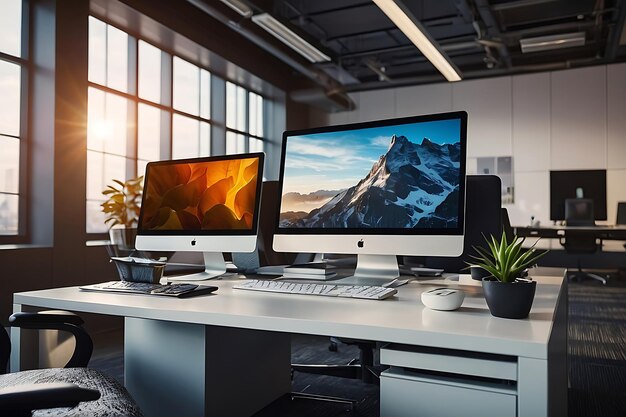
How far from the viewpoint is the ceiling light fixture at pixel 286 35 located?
5169 millimetres

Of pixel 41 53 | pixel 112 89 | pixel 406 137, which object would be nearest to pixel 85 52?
pixel 41 53

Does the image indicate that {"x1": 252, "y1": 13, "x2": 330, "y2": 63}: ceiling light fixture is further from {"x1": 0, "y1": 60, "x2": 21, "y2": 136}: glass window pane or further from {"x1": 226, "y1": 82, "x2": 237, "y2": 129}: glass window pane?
→ {"x1": 0, "y1": 60, "x2": 21, "y2": 136}: glass window pane

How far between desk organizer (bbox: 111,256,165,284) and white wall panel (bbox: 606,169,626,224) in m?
7.95

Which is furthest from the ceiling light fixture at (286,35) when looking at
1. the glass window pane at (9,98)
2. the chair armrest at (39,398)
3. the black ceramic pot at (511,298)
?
the chair armrest at (39,398)

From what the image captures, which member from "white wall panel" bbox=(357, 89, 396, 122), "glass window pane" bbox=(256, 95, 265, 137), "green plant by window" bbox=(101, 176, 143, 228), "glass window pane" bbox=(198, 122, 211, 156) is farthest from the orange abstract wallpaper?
"white wall panel" bbox=(357, 89, 396, 122)

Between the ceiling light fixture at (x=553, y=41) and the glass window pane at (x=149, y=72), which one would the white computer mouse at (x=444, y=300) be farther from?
the ceiling light fixture at (x=553, y=41)

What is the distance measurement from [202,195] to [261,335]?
2.08 feet

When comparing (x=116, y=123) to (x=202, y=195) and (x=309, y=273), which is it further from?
(x=309, y=273)

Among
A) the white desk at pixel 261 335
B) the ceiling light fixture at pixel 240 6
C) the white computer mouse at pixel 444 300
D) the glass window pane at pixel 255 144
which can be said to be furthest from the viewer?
the glass window pane at pixel 255 144

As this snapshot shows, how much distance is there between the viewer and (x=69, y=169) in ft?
14.1

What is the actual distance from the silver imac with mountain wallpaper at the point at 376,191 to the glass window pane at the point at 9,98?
333 centimetres

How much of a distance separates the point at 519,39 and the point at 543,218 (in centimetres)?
287

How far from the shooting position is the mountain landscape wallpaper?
5.36 ft

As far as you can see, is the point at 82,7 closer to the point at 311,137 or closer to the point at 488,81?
the point at 311,137
